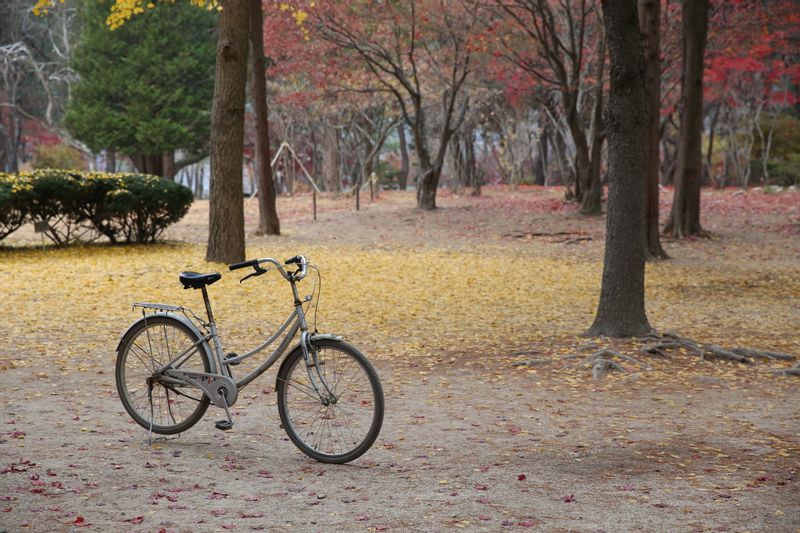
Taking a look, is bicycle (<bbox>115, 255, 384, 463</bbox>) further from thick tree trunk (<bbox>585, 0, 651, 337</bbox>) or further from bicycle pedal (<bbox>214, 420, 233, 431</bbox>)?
thick tree trunk (<bbox>585, 0, 651, 337</bbox>)

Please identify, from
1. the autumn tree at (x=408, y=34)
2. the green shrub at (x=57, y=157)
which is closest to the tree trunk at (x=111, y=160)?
the green shrub at (x=57, y=157)

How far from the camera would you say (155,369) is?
5945 mm

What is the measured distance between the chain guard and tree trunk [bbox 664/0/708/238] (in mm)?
14642

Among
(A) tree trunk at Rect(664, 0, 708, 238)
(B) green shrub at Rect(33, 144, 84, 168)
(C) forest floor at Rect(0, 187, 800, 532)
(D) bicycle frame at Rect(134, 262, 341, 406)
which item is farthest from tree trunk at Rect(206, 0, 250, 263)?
(B) green shrub at Rect(33, 144, 84, 168)

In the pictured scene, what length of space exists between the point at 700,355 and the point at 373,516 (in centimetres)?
513

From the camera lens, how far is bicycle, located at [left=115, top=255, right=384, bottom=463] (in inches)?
214

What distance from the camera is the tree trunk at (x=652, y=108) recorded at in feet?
51.6

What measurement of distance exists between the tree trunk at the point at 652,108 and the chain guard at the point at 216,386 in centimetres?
1091

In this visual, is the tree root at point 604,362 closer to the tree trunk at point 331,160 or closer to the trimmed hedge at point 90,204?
the trimmed hedge at point 90,204

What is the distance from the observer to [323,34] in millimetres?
24328

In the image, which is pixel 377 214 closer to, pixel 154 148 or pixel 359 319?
pixel 154 148

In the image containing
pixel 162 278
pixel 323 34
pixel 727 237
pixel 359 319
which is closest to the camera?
pixel 359 319

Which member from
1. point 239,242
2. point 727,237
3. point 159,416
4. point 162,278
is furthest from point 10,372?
point 727,237

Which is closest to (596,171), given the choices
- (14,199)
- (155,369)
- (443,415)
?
(14,199)
